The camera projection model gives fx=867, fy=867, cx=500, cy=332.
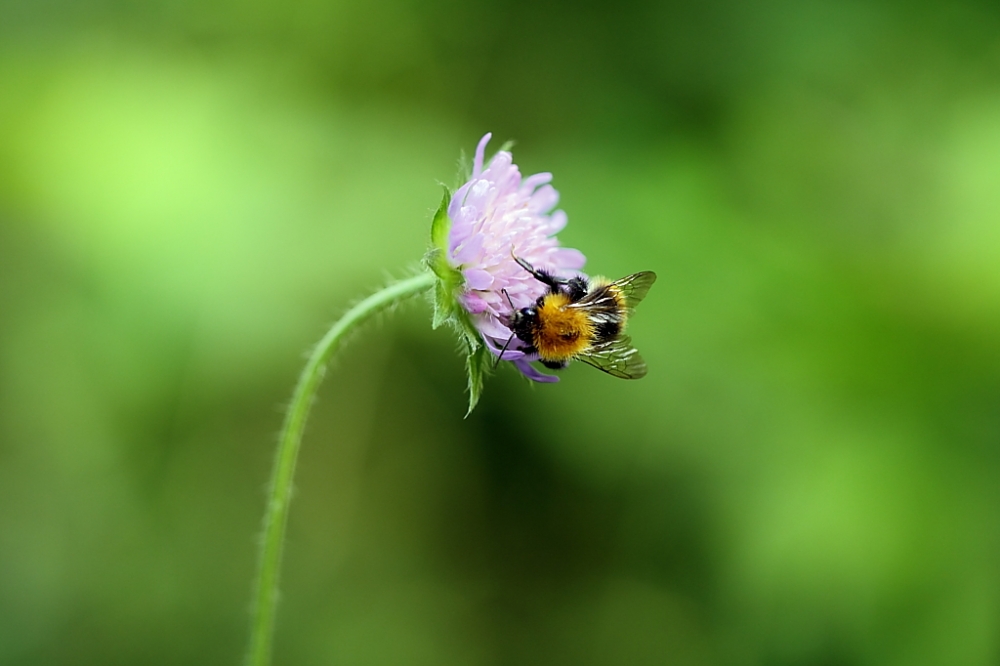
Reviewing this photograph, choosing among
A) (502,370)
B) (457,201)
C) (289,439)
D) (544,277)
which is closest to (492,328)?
(544,277)

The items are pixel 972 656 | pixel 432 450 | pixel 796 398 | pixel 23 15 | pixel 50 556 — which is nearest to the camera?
pixel 972 656

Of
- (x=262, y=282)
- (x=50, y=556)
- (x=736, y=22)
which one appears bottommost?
(x=50, y=556)

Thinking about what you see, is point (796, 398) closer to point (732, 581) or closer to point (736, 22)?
point (732, 581)

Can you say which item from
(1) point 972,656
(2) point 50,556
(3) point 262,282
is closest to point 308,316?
(3) point 262,282

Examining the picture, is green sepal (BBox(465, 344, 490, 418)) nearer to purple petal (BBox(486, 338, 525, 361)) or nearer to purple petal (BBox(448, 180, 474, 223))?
purple petal (BBox(486, 338, 525, 361))

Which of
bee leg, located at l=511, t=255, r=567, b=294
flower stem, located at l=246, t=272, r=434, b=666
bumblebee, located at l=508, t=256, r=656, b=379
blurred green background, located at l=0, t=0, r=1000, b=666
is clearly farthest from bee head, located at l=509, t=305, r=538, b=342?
blurred green background, located at l=0, t=0, r=1000, b=666

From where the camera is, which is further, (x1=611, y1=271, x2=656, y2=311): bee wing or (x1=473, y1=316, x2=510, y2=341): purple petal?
(x1=611, y1=271, x2=656, y2=311): bee wing

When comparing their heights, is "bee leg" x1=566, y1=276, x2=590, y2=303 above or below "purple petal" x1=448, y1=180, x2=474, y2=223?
below

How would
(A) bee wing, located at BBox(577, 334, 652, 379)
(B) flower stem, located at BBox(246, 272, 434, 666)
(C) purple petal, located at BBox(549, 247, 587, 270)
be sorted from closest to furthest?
1. (B) flower stem, located at BBox(246, 272, 434, 666)
2. (A) bee wing, located at BBox(577, 334, 652, 379)
3. (C) purple petal, located at BBox(549, 247, 587, 270)
